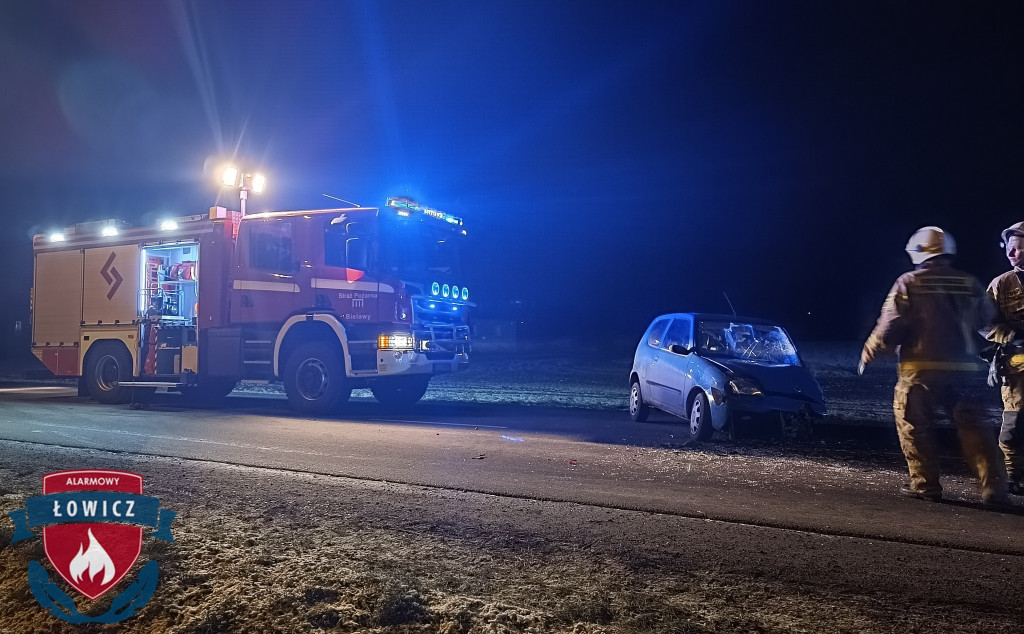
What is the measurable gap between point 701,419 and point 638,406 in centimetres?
219

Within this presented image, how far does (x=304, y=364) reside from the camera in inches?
451

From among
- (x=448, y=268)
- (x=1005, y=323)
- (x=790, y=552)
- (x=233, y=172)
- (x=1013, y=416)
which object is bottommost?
(x=790, y=552)

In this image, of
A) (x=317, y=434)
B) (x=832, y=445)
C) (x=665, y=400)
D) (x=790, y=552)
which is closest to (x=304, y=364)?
(x=317, y=434)

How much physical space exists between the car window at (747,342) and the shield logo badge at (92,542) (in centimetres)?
658

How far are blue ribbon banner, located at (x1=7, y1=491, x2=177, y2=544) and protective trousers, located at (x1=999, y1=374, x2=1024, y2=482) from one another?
6055 mm

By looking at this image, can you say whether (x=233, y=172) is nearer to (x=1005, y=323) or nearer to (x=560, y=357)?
(x=1005, y=323)

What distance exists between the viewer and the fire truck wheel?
13312mm

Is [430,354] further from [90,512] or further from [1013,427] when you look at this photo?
[1013,427]

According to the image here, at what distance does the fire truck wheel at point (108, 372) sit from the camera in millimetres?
13312

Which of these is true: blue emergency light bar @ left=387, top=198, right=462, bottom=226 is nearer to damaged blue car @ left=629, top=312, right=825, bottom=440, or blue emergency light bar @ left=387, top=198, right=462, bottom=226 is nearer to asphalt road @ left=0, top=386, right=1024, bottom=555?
asphalt road @ left=0, top=386, right=1024, bottom=555

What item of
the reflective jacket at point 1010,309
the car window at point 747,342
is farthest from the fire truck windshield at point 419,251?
the reflective jacket at point 1010,309

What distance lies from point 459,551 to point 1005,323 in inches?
178

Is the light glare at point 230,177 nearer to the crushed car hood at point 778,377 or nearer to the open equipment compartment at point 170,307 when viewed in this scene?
the open equipment compartment at point 170,307

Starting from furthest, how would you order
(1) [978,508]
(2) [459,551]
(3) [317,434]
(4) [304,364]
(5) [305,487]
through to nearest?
(4) [304,364] → (3) [317,434] → (5) [305,487] → (1) [978,508] → (2) [459,551]
